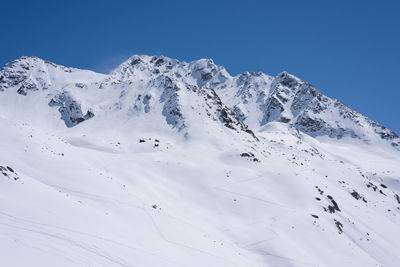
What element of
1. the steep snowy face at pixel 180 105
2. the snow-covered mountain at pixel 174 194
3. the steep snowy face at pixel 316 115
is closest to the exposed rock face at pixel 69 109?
the snow-covered mountain at pixel 174 194

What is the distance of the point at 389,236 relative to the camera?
36.6m

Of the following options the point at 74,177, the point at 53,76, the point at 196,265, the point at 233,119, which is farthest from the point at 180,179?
the point at 53,76

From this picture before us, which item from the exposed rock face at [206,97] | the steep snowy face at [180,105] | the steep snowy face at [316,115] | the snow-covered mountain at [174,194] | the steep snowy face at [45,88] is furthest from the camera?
the steep snowy face at [316,115]

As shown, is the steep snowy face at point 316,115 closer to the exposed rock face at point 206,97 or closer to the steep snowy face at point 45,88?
the exposed rock face at point 206,97

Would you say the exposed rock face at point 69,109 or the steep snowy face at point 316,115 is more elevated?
the steep snowy face at point 316,115

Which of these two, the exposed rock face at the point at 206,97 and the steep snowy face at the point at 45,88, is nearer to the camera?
the exposed rock face at the point at 206,97

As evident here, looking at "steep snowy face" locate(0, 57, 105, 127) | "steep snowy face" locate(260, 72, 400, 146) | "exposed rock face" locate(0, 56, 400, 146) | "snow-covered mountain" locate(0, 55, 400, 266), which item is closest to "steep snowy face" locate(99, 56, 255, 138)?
"exposed rock face" locate(0, 56, 400, 146)

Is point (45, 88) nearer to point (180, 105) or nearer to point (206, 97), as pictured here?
point (180, 105)

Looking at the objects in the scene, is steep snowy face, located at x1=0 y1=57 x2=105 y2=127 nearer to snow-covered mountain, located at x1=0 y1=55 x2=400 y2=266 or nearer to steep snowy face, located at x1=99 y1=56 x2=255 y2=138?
snow-covered mountain, located at x1=0 y1=55 x2=400 y2=266

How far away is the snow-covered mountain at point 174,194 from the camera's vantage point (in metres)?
14.8

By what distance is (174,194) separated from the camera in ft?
113

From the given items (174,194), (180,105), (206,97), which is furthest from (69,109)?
(174,194)

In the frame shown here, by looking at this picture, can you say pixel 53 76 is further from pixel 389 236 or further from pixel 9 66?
pixel 389 236

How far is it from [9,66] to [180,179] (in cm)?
12707
